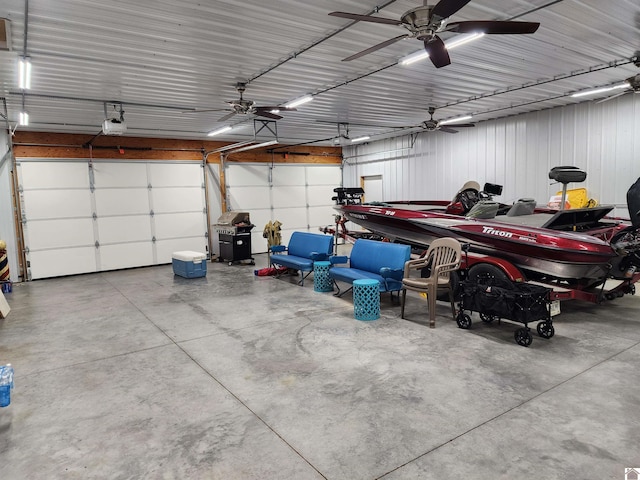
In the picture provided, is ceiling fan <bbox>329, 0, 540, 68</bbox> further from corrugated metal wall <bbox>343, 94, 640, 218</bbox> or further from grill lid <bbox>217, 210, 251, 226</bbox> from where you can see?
grill lid <bbox>217, 210, 251, 226</bbox>

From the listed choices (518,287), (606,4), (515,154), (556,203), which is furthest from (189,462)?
(515,154)

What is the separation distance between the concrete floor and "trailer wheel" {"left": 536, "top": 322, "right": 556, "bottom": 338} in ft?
0.24

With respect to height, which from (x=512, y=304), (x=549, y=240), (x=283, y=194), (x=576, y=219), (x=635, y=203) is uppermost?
(x=283, y=194)

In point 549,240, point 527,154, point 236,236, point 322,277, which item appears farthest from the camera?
point 236,236

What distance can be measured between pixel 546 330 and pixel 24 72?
6410 millimetres

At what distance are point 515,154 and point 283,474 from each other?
28.6ft

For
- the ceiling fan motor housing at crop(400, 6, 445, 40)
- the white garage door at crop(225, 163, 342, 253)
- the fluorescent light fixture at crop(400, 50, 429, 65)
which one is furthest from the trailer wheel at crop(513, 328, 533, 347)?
the white garage door at crop(225, 163, 342, 253)

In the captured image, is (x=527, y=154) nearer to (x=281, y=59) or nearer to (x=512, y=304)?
(x=512, y=304)

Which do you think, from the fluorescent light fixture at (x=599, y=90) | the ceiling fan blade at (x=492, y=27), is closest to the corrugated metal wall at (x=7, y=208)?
the ceiling fan blade at (x=492, y=27)

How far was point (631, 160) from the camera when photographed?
24.2 ft

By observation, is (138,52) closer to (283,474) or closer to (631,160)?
(283,474)

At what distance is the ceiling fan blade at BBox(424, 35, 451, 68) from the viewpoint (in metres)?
3.52

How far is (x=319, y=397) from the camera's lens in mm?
3170

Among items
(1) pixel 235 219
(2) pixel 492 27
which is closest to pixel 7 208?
(1) pixel 235 219
